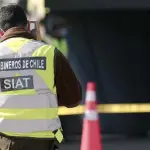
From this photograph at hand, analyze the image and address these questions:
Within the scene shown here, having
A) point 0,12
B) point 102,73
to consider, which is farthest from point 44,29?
point 0,12

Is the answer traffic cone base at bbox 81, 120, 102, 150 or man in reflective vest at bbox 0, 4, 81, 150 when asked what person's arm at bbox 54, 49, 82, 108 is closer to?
man in reflective vest at bbox 0, 4, 81, 150

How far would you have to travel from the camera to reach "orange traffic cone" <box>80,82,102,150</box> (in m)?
5.51

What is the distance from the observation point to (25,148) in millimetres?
3436

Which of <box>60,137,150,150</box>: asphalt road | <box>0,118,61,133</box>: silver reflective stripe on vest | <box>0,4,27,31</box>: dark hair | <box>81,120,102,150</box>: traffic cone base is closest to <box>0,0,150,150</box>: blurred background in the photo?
<box>60,137,150,150</box>: asphalt road

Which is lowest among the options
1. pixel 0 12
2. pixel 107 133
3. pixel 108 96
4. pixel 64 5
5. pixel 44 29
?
pixel 107 133

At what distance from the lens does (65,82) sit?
3.54 meters

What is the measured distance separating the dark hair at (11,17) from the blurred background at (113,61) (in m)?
6.07

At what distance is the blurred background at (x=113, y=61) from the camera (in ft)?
32.2

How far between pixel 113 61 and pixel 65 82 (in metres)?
6.40

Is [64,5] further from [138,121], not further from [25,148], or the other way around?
[25,148]

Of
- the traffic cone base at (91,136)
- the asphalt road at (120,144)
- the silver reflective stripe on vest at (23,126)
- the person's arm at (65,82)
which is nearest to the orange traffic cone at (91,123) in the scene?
the traffic cone base at (91,136)

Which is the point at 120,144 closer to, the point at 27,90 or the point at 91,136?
the point at 91,136

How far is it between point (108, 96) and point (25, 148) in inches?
261

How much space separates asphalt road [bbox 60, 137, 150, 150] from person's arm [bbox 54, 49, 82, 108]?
523 centimetres
